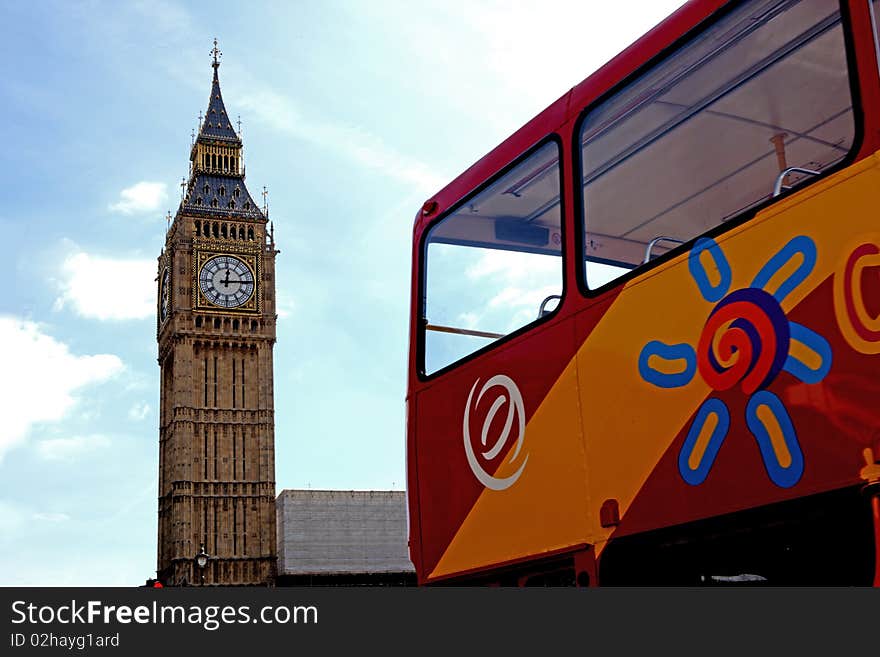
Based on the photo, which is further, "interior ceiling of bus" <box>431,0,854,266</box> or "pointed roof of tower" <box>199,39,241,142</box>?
"pointed roof of tower" <box>199,39,241,142</box>

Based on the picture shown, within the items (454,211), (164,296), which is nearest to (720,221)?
(454,211)

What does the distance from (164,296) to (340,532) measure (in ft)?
54.1

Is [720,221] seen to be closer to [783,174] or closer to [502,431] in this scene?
[783,174]

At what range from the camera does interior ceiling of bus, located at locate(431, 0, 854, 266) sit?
411 centimetres

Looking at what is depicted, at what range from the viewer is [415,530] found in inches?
241

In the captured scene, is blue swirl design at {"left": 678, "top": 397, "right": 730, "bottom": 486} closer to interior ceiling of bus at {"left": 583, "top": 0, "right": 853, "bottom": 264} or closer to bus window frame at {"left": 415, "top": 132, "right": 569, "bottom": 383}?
interior ceiling of bus at {"left": 583, "top": 0, "right": 853, "bottom": 264}

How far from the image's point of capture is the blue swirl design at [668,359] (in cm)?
422

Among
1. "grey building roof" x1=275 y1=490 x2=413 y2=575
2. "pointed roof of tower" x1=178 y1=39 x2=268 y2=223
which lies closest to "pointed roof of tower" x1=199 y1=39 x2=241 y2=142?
"pointed roof of tower" x1=178 y1=39 x2=268 y2=223

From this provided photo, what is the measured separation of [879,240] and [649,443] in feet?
4.06

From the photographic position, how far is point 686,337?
425 cm
